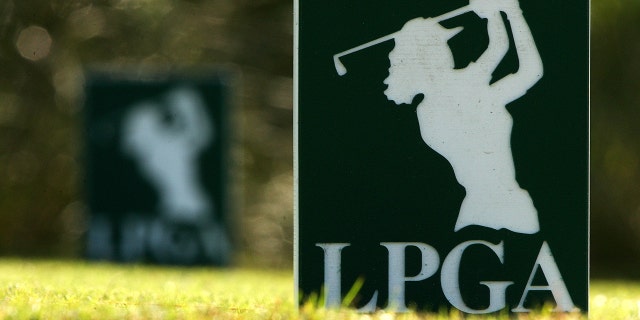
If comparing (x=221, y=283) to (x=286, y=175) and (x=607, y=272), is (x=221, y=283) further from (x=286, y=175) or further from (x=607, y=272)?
(x=286, y=175)

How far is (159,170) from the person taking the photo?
11.9m

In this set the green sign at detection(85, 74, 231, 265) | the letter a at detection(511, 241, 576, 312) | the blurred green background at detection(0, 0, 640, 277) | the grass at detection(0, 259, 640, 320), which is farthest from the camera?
the blurred green background at detection(0, 0, 640, 277)

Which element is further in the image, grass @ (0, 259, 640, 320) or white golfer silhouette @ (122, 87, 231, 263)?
white golfer silhouette @ (122, 87, 231, 263)

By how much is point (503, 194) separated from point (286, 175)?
12.7 meters

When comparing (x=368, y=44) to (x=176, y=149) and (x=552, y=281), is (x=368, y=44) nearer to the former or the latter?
(x=552, y=281)

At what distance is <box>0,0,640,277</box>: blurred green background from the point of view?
17.8 meters

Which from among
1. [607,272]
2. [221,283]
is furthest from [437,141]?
[607,272]

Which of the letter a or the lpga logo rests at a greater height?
the lpga logo

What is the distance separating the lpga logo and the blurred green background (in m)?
11.7

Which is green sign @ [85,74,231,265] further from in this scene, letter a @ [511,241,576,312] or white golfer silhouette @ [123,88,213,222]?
letter a @ [511,241,576,312]

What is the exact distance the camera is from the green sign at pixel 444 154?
5.82 metres

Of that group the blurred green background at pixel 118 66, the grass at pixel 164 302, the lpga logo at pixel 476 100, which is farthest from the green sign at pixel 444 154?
the blurred green background at pixel 118 66

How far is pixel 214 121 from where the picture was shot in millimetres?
11859

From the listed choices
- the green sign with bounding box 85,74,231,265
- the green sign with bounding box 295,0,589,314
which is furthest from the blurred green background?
the green sign with bounding box 295,0,589,314
